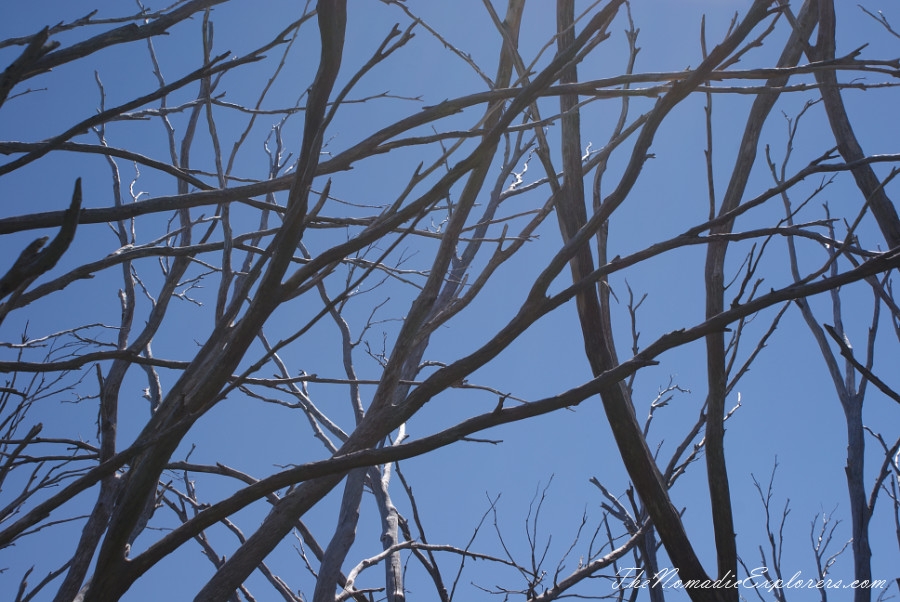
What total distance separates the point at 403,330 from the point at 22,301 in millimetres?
804

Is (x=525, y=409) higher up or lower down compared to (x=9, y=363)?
lower down

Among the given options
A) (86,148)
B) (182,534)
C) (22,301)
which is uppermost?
(86,148)

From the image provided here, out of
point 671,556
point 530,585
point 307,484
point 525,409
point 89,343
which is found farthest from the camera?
point 89,343

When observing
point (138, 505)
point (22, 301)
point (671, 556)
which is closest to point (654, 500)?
point (671, 556)

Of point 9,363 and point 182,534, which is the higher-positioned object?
point 9,363

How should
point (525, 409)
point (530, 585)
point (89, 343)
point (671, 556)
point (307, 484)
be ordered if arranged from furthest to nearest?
point (89, 343), point (530, 585), point (671, 556), point (307, 484), point (525, 409)

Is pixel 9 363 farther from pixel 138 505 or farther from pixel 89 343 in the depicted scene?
pixel 89 343

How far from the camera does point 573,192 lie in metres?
2.01

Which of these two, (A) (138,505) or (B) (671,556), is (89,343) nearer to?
(A) (138,505)

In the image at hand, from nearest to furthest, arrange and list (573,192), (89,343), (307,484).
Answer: (307,484) < (573,192) < (89,343)

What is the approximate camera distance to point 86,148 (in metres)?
1.52

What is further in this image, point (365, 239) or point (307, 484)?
point (307, 484)

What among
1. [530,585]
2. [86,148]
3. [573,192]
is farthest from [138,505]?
[530,585]

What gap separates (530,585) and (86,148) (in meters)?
2.30
